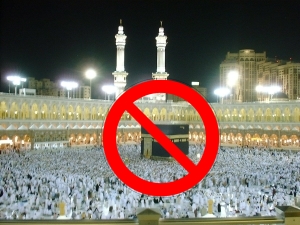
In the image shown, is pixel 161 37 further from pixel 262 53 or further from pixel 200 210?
pixel 200 210

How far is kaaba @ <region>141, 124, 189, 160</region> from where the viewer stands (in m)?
19.7

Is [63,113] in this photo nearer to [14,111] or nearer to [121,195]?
[14,111]

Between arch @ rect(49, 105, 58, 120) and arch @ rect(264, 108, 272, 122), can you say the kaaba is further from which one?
arch @ rect(264, 108, 272, 122)

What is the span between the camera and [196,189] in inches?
418

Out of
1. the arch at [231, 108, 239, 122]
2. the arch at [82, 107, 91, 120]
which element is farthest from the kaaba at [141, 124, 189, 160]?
the arch at [231, 108, 239, 122]

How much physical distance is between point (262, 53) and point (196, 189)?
61665mm

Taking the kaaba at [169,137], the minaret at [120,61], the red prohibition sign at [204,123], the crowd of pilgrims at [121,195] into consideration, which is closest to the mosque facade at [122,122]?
the minaret at [120,61]

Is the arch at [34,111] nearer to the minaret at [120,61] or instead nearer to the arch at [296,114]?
the minaret at [120,61]

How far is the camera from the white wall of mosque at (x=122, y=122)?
97.6 ft

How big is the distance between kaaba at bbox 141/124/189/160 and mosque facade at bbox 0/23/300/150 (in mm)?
7580

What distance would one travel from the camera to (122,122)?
39531mm

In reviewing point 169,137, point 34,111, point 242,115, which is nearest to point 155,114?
point 242,115

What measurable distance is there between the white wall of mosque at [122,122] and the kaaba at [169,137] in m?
11.2

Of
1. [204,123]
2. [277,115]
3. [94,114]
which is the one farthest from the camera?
[94,114]
